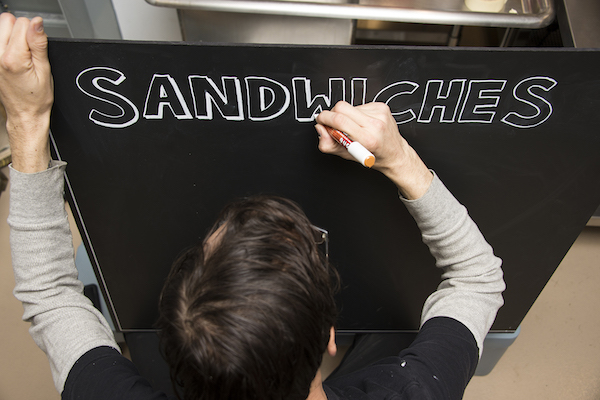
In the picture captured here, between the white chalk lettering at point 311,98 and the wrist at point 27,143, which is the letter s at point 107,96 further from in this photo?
the white chalk lettering at point 311,98

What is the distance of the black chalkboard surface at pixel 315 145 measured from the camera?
714 millimetres

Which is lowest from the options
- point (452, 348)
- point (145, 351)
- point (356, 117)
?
point (145, 351)

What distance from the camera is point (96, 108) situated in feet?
2.50

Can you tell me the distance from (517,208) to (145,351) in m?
1.03

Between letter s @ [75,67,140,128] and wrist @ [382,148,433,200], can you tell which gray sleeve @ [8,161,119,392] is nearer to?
letter s @ [75,67,140,128]

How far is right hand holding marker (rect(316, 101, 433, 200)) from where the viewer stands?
2.26 ft

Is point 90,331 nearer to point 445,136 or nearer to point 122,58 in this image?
point 122,58

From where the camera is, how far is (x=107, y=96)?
75cm

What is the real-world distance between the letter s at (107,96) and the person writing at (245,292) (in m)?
0.06

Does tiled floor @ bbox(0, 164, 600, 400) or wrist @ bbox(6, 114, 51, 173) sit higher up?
wrist @ bbox(6, 114, 51, 173)

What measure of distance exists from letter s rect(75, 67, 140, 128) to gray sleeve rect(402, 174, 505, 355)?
20.3 inches

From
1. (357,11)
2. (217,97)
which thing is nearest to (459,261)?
(217,97)

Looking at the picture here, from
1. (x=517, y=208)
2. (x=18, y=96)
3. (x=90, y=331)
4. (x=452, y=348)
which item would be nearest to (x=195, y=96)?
(x=18, y=96)

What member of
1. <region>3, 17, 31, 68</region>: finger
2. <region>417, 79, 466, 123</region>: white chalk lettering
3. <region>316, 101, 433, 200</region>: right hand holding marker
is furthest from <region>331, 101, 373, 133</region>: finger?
<region>3, 17, 31, 68</region>: finger
